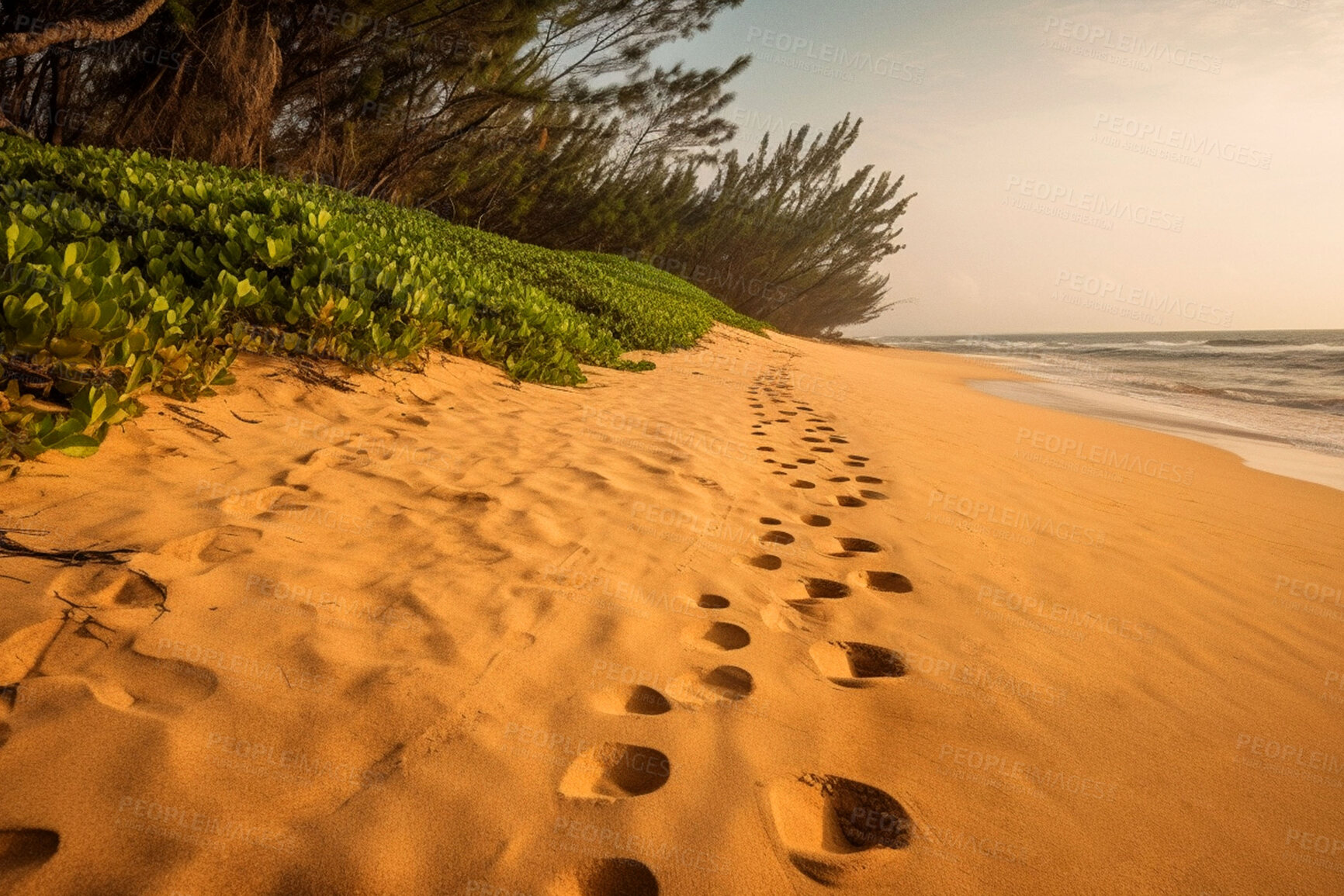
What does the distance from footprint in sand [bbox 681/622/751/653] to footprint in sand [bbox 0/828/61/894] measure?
1337 mm

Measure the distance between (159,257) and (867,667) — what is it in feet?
13.8

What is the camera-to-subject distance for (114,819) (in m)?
1.03

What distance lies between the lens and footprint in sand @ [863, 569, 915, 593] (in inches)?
91.9

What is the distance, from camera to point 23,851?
97cm

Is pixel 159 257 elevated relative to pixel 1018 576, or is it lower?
elevated

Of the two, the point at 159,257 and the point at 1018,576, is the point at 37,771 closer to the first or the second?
the point at 1018,576

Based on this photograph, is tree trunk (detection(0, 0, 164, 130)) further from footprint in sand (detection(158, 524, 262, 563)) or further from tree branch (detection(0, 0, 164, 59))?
footprint in sand (detection(158, 524, 262, 563))

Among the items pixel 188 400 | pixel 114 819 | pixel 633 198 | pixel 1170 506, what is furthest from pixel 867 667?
pixel 633 198

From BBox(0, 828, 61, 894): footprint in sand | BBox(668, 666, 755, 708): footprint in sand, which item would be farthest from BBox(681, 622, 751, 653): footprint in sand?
BBox(0, 828, 61, 894): footprint in sand

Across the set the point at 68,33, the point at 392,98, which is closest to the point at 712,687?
the point at 68,33

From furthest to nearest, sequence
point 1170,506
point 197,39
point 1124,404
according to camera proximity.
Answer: point 1124,404
point 197,39
point 1170,506

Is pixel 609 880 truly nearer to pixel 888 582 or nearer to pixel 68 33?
pixel 888 582

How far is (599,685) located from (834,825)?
2.06 feet

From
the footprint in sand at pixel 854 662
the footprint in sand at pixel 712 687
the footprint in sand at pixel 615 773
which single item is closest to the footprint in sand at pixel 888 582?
the footprint in sand at pixel 854 662
